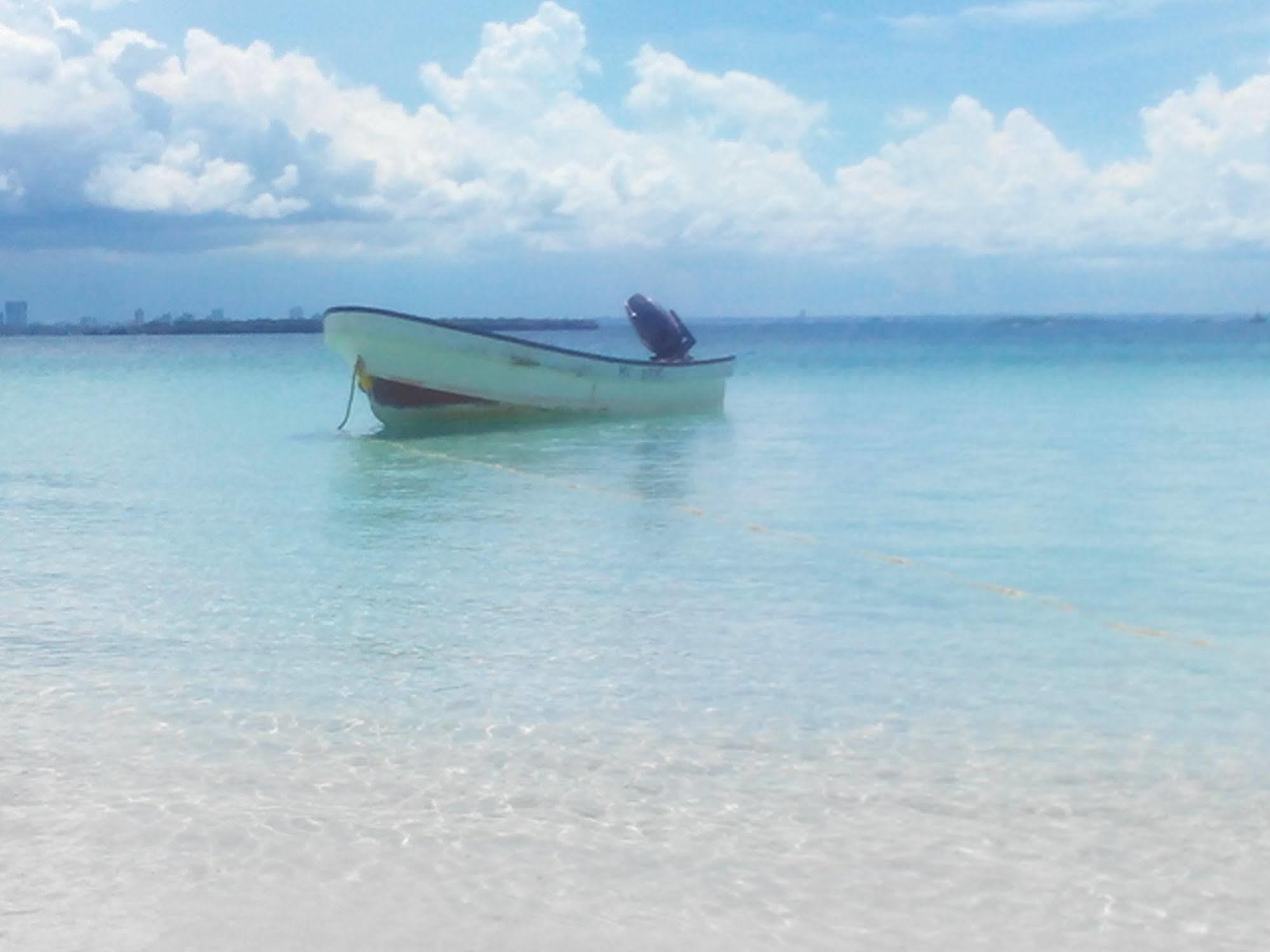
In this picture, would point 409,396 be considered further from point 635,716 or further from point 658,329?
point 635,716

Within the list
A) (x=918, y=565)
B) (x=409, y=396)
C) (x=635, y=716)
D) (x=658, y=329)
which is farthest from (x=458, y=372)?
(x=635, y=716)

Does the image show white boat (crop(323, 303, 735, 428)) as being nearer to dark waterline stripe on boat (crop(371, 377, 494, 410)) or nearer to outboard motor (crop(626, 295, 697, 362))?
dark waterline stripe on boat (crop(371, 377, 494, 410))

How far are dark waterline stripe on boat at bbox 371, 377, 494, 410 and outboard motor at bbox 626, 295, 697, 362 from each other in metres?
4.41

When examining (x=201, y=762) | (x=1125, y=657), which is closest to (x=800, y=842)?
(x=201, y=762)

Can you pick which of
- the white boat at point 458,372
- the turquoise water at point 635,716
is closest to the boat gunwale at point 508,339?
the white boat at point 458,372

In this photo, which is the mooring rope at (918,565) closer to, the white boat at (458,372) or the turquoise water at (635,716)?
the turquoise water at (635,716)

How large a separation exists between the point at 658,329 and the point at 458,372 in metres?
4.99

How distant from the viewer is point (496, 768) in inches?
211

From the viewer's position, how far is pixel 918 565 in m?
9.84

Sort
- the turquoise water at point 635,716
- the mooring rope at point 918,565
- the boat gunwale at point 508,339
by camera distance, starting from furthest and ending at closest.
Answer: the boat gunwale at point 508,339
the mooring rope at point 918,565
the turquoise water at point 635,716

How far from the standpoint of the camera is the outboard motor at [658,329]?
24688 millimetres

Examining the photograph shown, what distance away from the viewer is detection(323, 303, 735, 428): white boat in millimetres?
20578

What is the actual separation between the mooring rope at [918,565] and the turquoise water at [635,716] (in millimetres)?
49

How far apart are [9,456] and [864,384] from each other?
26.2 metres
